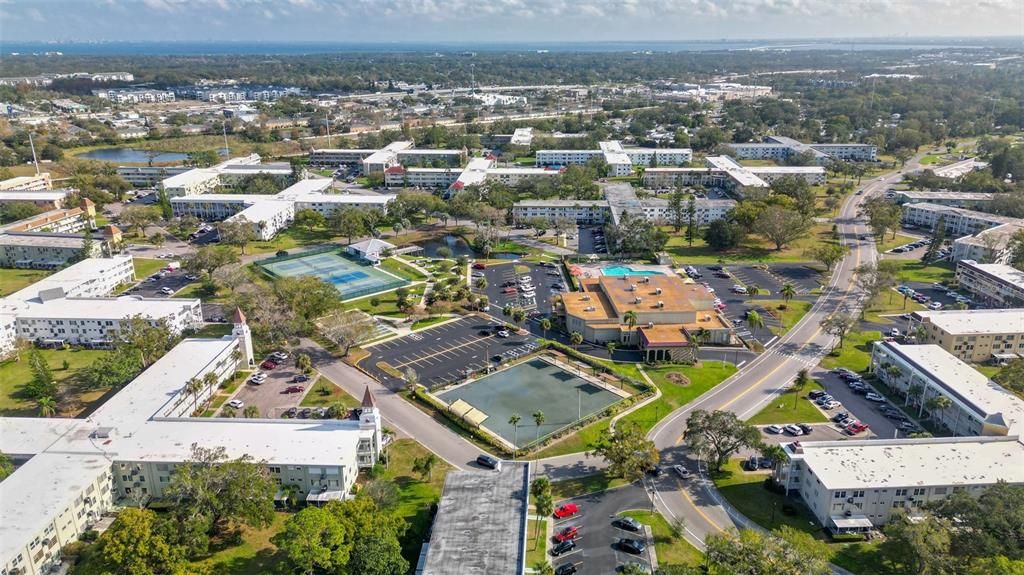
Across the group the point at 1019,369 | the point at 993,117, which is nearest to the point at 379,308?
the point at 1019,369

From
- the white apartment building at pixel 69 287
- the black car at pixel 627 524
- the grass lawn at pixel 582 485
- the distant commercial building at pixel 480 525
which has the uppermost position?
the white apartment building at pixel 69 287

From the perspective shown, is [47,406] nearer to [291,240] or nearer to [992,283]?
[291,240]

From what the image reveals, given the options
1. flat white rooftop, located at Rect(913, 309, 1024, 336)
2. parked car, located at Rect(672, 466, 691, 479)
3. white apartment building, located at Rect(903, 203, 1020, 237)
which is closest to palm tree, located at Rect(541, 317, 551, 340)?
parked car, located at Rect(672, 466, 691, 479)

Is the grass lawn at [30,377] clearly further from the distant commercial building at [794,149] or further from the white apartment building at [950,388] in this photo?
the distant commercial building at [794,149]

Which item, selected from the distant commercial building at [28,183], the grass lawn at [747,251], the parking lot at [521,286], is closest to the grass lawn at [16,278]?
the distant commercial building at [28,183]

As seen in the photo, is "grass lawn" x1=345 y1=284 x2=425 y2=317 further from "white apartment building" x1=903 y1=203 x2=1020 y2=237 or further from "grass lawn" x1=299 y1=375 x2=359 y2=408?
"white apartment building" x1=903 y1=203 x2=1020 y2=237

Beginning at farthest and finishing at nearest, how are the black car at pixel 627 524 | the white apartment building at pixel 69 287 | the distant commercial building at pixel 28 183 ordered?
the distant commercial building at pixel 28 183 → the white apartment building at pixel 69 287 → the black car at pixel 627 524
